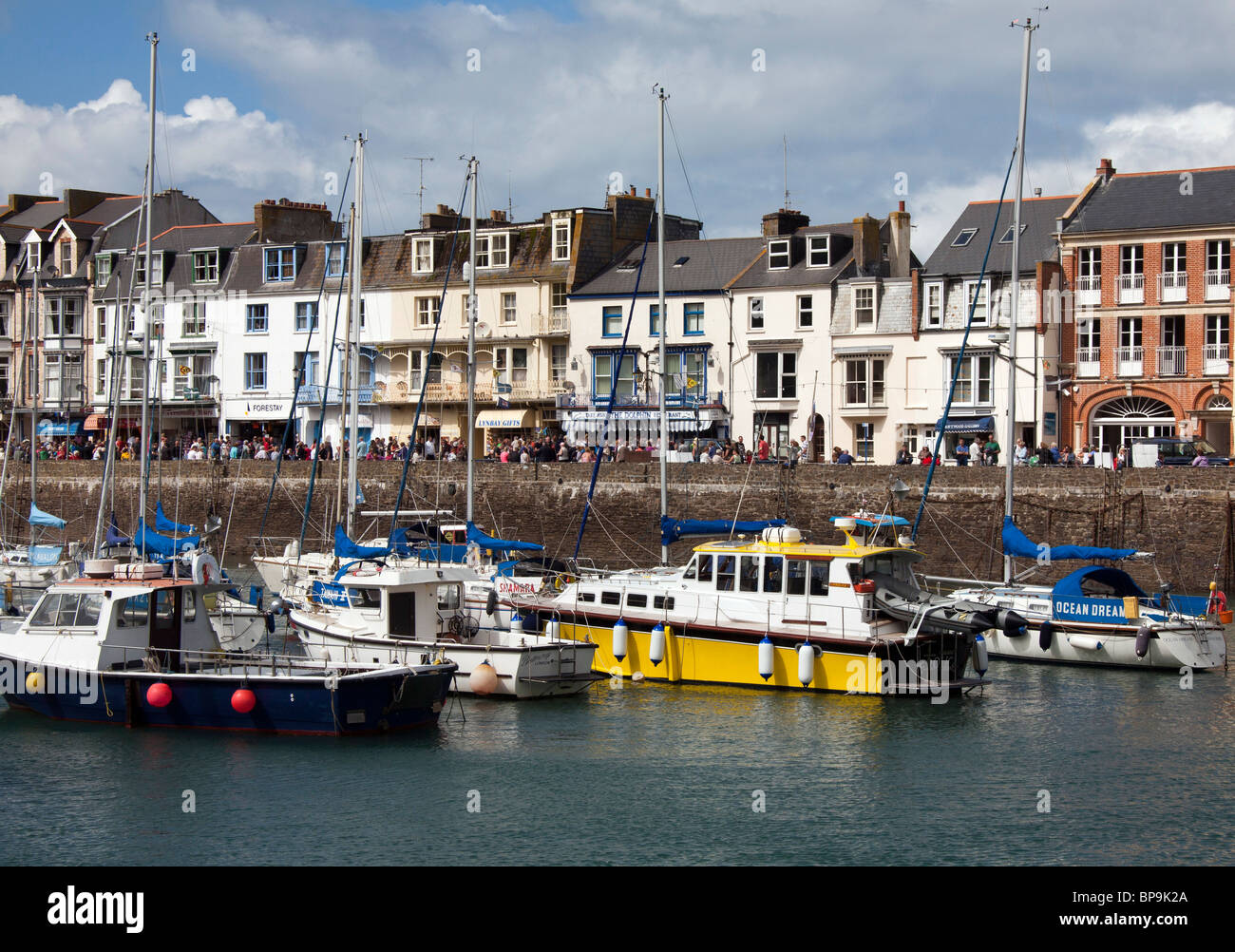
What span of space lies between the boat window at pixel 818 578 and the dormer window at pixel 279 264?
40.9 metres

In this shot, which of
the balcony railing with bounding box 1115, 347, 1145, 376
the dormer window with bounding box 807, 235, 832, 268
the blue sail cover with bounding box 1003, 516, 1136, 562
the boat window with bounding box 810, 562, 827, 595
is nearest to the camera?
the boat window with bounding box 810, 562, 827, 595

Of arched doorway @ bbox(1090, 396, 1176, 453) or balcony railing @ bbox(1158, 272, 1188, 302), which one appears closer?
balcony railing @ bbox(1158, 272, 1188, 302)

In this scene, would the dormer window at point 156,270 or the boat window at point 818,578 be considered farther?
the dormer window at point 156,270

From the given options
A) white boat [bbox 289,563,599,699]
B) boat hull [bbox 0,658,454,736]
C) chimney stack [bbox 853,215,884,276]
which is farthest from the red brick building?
boat hull [bbox 0,658,454,736]

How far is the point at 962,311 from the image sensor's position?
51844 mm

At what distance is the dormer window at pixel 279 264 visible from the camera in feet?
209

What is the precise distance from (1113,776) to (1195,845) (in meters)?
3.17

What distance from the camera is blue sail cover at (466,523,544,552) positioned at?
33500 millimetres

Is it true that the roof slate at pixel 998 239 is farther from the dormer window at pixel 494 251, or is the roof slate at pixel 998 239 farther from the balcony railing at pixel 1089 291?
the dormer window at pixel 494 251

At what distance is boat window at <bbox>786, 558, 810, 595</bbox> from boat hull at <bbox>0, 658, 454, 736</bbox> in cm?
693

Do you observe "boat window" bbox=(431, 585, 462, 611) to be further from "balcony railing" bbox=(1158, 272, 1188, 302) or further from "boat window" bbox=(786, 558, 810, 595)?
"balcony railing" bbox=(1158, 272, 1188, 302)

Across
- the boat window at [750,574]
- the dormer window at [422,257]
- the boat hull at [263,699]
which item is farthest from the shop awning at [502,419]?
the boat hull at [263,699]

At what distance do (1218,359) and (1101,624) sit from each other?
21126 millimetres

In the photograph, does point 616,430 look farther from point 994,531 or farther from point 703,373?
point 994,531
